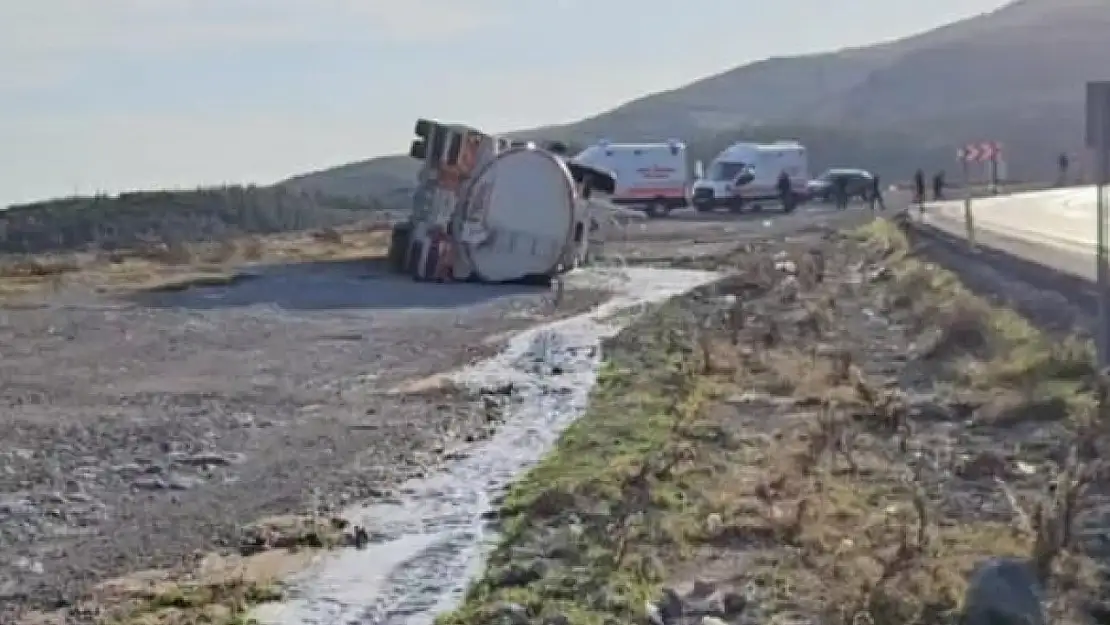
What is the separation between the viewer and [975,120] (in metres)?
176

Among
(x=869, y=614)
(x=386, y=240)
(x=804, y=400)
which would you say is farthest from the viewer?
(x=386, y=240)

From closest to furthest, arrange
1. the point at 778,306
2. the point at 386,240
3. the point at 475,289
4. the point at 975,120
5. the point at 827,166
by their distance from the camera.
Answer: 1. the point at 778,306
2. the point at 475,289
3. the point at 386,240
4. the point at 827,166
5. the point at 975,120

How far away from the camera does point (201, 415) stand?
66.2 feet

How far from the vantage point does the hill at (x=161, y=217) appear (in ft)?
247

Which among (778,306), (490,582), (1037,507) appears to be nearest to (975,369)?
(1037,507)

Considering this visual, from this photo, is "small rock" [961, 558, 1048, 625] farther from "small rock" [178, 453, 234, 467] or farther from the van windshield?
the van windshield

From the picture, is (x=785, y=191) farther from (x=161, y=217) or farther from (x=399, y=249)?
(x=399, y=249)

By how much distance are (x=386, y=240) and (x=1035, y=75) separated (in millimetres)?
150260

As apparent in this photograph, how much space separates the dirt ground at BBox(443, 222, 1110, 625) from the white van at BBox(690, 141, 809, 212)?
51067mm

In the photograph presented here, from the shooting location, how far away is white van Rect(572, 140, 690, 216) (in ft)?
237

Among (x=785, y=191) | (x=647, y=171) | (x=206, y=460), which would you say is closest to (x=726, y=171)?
(x=785, y=191)

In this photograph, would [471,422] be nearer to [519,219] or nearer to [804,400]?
[804,400]

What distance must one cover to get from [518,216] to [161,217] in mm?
A: 43249

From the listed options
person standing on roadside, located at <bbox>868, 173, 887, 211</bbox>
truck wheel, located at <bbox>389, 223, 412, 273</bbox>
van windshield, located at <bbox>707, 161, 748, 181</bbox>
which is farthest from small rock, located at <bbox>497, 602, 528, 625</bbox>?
person standing on roadside, located at <bbox>868, 173, 887, 211</bbox>
